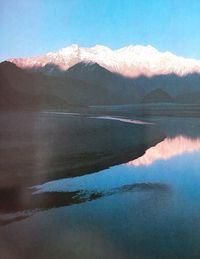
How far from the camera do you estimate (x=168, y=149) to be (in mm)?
30625

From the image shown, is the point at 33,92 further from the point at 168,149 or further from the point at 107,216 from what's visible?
the point at 107,216

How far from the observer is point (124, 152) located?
92.0 feet

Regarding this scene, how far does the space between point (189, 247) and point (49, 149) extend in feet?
56.8

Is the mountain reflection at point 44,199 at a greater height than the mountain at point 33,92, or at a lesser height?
lesser

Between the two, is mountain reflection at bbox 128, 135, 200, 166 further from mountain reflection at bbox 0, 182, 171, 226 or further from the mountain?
the mountain

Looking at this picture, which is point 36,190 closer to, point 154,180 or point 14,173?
point 14,173

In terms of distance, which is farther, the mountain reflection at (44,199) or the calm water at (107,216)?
the mountain reflection at (44,199)

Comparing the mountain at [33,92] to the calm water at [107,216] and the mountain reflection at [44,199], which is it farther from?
the mountain reflection at [44,199]

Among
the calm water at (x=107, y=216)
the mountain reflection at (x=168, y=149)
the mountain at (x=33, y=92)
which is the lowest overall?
the mountain reflection at (x=168, y=149)

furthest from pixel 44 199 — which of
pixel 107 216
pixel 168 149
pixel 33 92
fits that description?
pixel 33 92

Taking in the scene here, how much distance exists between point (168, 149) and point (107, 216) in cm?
1814

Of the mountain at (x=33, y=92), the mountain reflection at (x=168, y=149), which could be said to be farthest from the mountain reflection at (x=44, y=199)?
the mountain at (x=33, y=92)

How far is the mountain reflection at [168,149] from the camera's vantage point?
25.0 m

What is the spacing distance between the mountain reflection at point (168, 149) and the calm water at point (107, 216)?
322 cm
